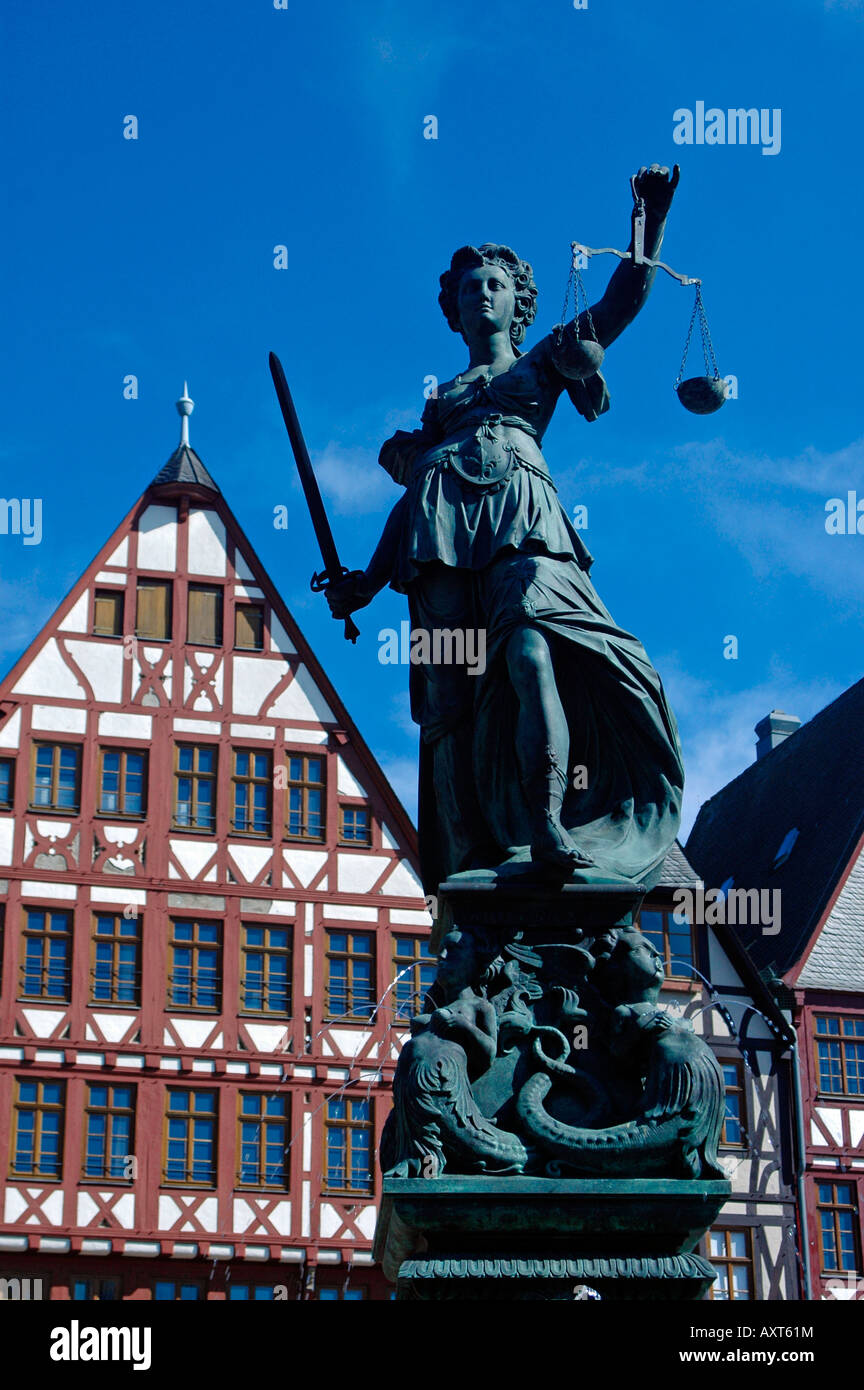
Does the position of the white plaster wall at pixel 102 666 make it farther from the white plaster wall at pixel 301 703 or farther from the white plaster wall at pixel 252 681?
the white plaster wall at pixel 301 703

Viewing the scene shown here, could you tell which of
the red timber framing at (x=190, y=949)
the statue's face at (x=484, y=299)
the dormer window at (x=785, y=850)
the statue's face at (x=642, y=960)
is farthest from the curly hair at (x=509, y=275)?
the dormer window at (x=785, y=850)

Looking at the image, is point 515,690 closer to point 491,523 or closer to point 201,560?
point 491,523

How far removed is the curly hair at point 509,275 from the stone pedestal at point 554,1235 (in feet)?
10.7

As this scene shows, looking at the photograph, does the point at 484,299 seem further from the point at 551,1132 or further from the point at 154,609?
the point at 154,609

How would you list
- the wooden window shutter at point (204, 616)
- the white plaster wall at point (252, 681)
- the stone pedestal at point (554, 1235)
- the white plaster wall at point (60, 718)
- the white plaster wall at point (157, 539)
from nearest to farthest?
the stone pedestal at point (554, 1235) → the white plaster wall at point (60, 718) → the white plaster wall at point (252, 681) → the wooden window shutter at point (204, 616) → the white plaster wall at point (157, 539)

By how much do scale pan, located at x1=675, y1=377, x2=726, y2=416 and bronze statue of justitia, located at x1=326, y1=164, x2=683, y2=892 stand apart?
31 centimetres

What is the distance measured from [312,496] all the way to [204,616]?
22.5 m

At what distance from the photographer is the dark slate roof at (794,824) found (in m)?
32.5
